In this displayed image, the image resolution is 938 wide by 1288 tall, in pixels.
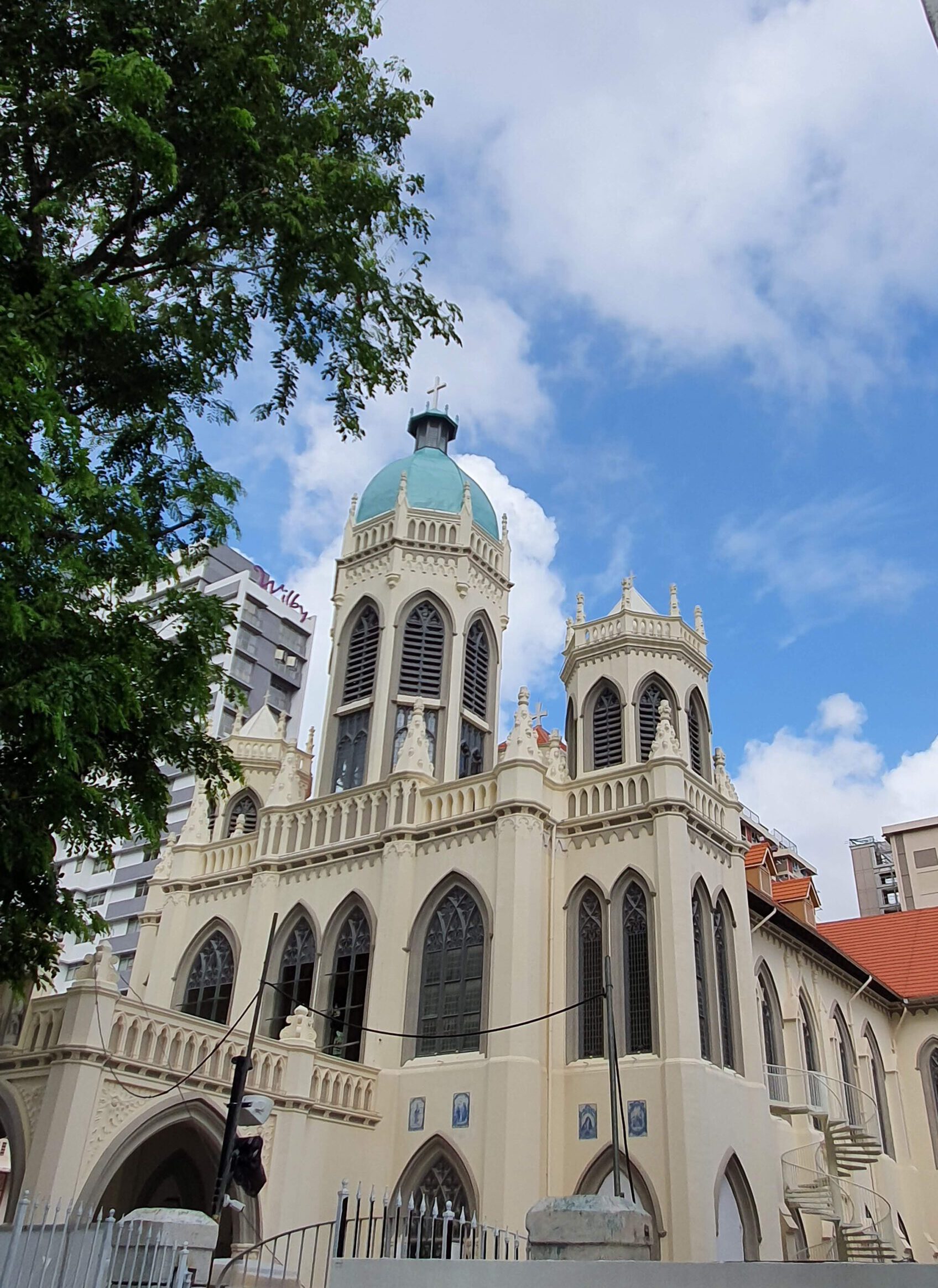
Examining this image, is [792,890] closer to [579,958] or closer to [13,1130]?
[579,958]

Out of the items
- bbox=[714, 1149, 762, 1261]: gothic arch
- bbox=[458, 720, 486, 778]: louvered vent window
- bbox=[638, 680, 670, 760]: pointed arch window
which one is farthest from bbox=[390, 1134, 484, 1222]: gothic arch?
bbox=[638, 680, 670, 760]: pointed arch window

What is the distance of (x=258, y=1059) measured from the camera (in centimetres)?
1895

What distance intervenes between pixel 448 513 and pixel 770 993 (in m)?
14.6

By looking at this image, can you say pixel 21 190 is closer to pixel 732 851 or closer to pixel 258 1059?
pixel 258 1059

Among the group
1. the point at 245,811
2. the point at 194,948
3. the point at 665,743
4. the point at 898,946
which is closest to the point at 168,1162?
the point at 194,948

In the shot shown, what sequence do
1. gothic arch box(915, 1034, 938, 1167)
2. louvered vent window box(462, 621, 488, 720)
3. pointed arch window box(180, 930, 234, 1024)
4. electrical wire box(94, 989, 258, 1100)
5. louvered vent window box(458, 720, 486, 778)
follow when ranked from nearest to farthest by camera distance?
1. electrical wire box(94, 989, 258, 1100)
2. pointed arch window box(180, 930, 234, 1024)
3. louvered vent window box(458, 720, 486, 778)
4. louvered vent window box(462, 621, 488, 720)
5. gothic arch box(915, 1034, 938, 1167)

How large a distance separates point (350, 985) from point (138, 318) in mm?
15853

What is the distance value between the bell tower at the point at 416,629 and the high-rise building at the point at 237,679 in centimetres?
3225

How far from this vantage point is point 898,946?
1407 inches

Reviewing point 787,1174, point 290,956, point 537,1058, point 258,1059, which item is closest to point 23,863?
point 258,1059

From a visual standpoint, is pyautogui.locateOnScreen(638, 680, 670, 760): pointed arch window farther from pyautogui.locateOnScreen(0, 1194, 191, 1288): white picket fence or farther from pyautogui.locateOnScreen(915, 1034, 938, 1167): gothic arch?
pyautogui.locateOnScreen(0, 1194, 191, 1288): white picket fence

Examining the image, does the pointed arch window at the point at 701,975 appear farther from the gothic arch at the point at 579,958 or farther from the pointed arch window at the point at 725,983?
the gothic arch at the point at 579,958

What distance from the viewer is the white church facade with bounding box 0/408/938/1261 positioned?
18.2 m

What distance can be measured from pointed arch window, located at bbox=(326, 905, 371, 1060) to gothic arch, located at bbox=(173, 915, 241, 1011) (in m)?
3.07
